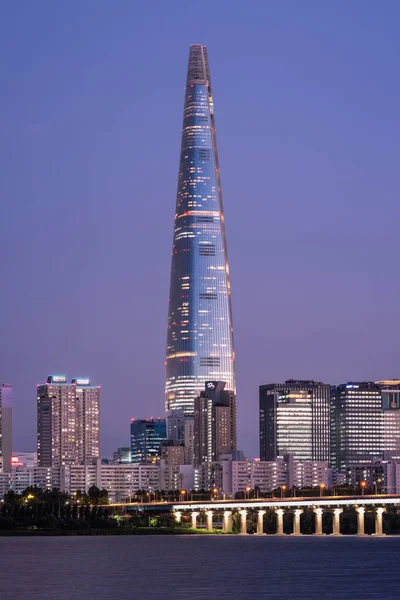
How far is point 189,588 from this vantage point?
131 m

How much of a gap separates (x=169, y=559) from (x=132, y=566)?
16675 mm

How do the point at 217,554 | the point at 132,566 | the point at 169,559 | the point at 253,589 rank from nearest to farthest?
the point at 253,589 < the point at 132,566 < the point at 169,559 < the point at 217,554

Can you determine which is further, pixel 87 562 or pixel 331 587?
pixel 87 562

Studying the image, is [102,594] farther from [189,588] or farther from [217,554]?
[217,554]

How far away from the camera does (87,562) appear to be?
564 feet

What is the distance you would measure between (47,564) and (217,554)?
32.8m

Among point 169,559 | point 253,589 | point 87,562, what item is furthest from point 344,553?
point 253,589

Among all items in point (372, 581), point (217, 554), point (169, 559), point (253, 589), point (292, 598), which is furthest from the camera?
point (217, 554)

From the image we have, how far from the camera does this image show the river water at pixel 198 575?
125m

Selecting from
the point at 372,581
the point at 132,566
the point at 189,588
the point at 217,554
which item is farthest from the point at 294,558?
the point at 189,588

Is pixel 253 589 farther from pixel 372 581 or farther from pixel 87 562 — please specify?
pixel 87 562

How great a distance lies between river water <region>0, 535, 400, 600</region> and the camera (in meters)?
125

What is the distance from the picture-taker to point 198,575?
486 ft

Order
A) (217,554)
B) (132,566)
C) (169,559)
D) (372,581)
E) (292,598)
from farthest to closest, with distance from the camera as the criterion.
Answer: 1. (217,554)
2. (169,559)
3. (132,566)
4. (372,581)
5. (292,598)
